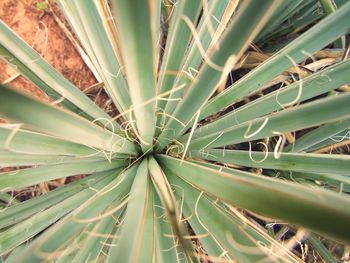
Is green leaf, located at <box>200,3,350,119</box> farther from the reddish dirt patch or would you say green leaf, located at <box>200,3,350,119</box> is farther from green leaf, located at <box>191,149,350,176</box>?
the reddish dirt patch

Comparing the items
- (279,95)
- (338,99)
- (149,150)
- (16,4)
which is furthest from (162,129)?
(16,4)

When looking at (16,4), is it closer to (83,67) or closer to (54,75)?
(83,67)

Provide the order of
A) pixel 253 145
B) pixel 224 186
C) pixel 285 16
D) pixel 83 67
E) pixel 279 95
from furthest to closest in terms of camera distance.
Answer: pixel 83 67
pixel 253 145
pixel 285 16
pixel 279 95
pixel 224 186

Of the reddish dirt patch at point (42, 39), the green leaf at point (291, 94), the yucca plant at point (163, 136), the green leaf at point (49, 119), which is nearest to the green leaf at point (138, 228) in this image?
the yucca plant at point (163, 136)

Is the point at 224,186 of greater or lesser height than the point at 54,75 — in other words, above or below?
below

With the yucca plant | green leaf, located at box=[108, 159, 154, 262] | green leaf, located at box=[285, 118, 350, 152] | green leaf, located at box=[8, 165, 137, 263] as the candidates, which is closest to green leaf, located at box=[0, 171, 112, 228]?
the yucca plant

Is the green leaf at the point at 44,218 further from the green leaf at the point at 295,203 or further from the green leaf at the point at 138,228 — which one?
the green leaf at the point at 295,203

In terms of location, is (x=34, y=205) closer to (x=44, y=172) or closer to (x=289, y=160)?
(x=44, y=172)
